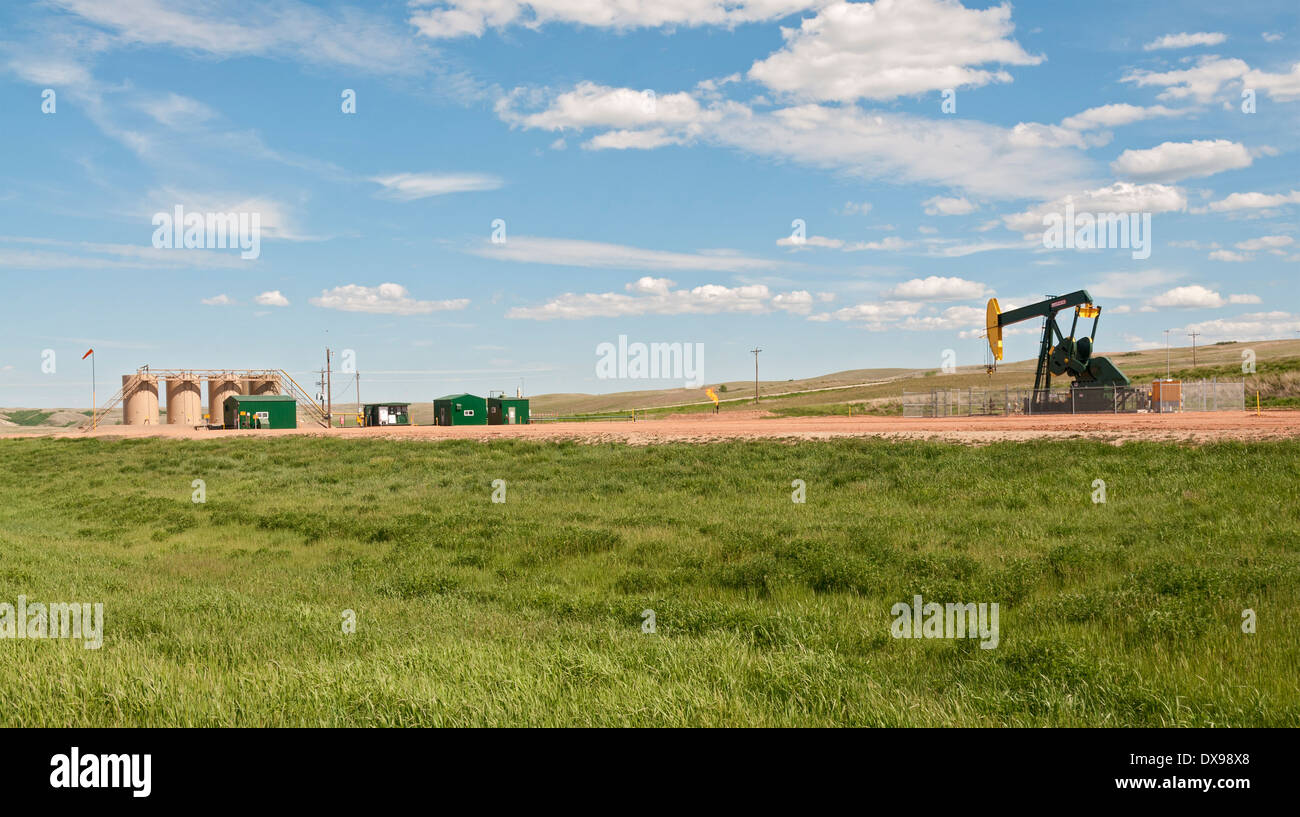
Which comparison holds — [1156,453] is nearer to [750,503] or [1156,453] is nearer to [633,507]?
[750,503]

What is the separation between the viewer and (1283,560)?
459 inches

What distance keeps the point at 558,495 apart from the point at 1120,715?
60.2 feet

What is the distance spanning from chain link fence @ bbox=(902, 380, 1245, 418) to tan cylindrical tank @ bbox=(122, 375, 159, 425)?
272 feet

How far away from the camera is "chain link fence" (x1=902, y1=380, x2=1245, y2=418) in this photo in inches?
1880

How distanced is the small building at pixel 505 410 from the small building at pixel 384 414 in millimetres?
11679

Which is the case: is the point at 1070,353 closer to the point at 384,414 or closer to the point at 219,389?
the point at 384,414

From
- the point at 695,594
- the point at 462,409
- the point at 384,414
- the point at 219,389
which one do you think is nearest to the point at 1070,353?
the point at 695,594

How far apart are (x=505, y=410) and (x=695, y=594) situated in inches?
2762

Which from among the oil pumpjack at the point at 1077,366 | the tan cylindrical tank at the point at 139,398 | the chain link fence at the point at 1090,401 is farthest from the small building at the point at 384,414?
the oil pumpjack at the point at 1077,366

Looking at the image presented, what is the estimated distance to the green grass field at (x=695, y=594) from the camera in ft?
20.7

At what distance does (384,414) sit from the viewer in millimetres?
85188
